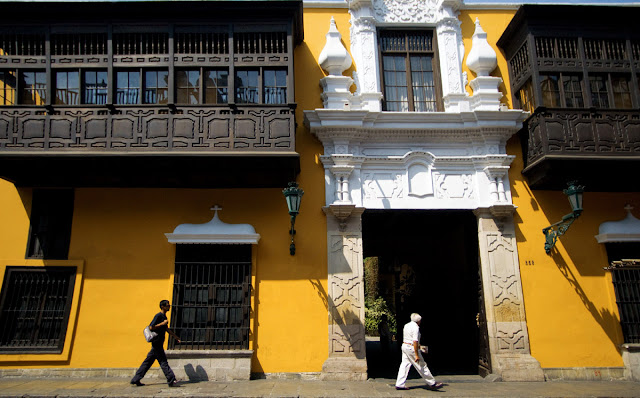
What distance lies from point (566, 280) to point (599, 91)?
4.27 m

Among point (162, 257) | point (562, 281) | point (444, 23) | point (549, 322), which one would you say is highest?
point (444, 23)

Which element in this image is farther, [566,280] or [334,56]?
[334,56]

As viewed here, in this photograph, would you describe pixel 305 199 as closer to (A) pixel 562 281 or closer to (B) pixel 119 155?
(B) pixel 119 155

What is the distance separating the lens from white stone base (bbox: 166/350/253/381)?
28.7ft

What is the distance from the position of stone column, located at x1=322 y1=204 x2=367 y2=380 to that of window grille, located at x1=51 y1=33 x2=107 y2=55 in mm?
6045

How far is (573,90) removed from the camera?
9.91 m

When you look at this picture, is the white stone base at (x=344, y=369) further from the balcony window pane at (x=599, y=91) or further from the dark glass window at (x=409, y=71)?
the balcony window pane at (x=599, y=91)

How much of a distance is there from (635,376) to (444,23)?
8.76 metres

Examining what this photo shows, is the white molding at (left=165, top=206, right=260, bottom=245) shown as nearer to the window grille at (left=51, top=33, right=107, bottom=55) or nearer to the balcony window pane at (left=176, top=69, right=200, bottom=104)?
the balcony window pane at (left=176, top=69, right=200, bottom=104)

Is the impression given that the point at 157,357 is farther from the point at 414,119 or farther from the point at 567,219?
the point at 567,219

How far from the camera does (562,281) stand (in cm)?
960

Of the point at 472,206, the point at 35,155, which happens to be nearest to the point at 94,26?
the point at 35,155

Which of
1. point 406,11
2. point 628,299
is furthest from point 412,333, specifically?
point 406,11

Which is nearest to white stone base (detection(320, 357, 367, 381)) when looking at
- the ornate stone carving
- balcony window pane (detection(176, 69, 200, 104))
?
balcony window pane (detection(176, 69, 200, 104))
